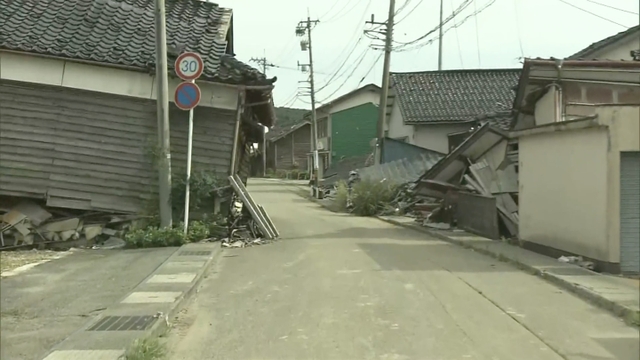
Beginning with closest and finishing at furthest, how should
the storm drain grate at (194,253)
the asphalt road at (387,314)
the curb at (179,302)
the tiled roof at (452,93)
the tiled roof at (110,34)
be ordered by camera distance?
the asphalt road at (387,314) → the curb at (179,302) → the storm drain grate at (194,253) → the tiled roof at (110,34) → the tiled roof at (452,93)

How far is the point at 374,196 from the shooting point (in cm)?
2455

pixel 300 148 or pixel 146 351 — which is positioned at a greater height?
pixel 300 148

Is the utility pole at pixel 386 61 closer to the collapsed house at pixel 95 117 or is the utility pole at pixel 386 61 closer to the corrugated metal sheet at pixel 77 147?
the collapsed house at pixel 95 117

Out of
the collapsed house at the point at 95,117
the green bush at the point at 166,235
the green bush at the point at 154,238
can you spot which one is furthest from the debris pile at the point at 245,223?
the green bush at the point at 154,238

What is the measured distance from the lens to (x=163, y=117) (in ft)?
42.2

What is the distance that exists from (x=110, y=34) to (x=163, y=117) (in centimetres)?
276

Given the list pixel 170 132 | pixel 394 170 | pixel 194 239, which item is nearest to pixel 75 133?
pixel 170 132

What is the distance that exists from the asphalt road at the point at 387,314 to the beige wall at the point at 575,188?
1.07 m

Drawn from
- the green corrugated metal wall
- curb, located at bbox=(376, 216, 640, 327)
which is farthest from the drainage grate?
the green corrugated metal wall

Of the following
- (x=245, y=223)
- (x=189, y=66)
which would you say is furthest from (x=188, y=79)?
(x=245, y=223)

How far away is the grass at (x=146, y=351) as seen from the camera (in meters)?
5.71

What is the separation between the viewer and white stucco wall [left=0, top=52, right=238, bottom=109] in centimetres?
1327

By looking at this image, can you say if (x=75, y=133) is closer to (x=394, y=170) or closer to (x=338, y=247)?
(x=338, y=247)

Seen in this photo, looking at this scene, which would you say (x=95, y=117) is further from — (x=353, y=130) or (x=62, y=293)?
(x=353, y=130)
